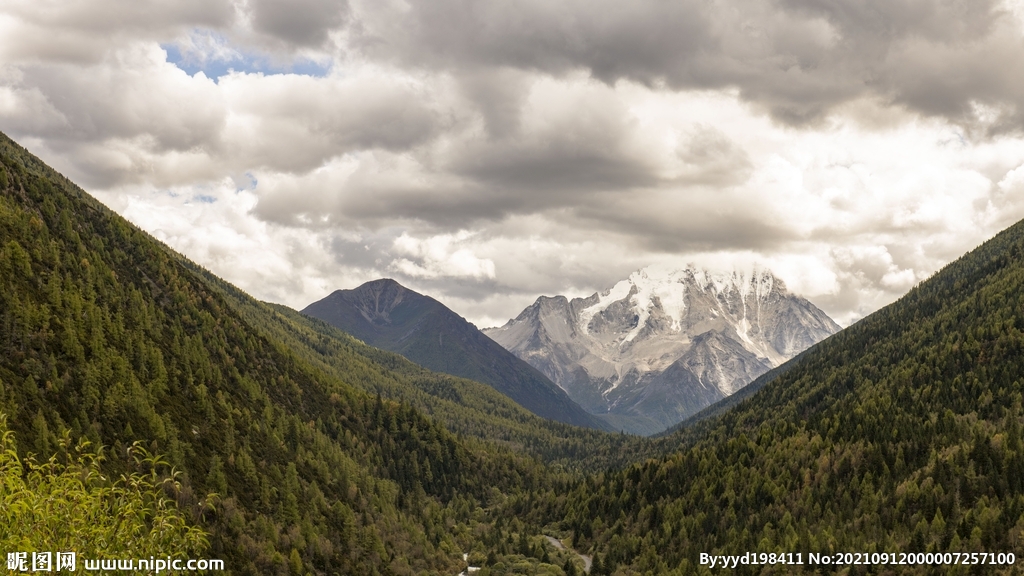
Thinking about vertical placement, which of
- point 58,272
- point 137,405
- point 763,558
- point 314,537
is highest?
point 58,272

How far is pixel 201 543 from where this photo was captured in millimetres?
42312

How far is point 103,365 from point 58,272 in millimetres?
40021

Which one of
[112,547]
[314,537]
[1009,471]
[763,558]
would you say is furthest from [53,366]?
[1009,471]

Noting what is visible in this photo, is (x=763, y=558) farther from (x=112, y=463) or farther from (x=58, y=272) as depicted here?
(x=58, y=272)

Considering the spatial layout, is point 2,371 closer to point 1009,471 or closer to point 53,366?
point 53,366

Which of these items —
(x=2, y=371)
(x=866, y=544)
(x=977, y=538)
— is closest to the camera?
(x=2, y=371)

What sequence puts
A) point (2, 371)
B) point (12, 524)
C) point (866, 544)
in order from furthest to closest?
point (866, 544)
point (2, 371)
point (12, 524)

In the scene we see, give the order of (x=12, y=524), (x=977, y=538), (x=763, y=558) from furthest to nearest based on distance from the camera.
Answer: (x=763, y=558)
(x=977, y=538)
(x=12, y=524)

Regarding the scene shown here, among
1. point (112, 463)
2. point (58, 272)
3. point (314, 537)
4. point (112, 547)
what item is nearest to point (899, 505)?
point (314, 537)

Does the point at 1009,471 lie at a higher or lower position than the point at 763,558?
higher

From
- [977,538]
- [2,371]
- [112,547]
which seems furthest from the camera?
[977,538]

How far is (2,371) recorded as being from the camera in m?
147

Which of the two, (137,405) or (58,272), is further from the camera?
(58,272)

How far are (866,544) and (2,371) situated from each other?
613 ft
